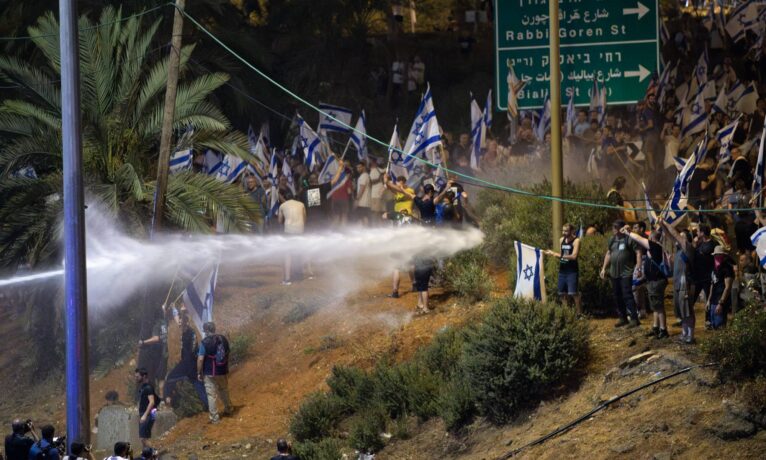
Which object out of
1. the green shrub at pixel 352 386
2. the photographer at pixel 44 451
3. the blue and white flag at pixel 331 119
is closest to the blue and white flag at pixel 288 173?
the blue and white flag at pixel 331 119

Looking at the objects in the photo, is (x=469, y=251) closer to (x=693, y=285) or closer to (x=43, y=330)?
(x=693, y=285)

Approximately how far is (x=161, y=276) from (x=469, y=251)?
6443mm

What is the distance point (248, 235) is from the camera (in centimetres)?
2484

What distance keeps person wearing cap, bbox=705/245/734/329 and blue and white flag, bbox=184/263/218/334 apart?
9.76 meters

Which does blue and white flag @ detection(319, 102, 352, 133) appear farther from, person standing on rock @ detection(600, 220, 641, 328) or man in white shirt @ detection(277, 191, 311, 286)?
person standing on rock @ detection(600, 220, 641, 328)

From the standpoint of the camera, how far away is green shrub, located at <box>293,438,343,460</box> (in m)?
18.8

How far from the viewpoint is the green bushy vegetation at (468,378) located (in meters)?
17.7

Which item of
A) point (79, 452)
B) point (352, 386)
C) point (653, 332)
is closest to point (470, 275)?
point (352, 386)

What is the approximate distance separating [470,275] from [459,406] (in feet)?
17.6

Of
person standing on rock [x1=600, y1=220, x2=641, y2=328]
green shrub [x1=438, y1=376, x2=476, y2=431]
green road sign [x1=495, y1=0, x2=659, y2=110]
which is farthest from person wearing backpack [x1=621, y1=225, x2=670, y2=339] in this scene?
green road sign [x1=495, y1=0, x2=659, y2=110]

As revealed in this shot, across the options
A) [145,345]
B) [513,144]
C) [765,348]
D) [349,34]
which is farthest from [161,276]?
[349,34]

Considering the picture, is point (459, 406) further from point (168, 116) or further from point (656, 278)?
point (168, 116)

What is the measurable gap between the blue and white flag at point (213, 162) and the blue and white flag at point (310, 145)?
1.99 m

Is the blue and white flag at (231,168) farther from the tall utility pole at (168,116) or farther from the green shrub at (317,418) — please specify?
the green shrub at (317,418)
